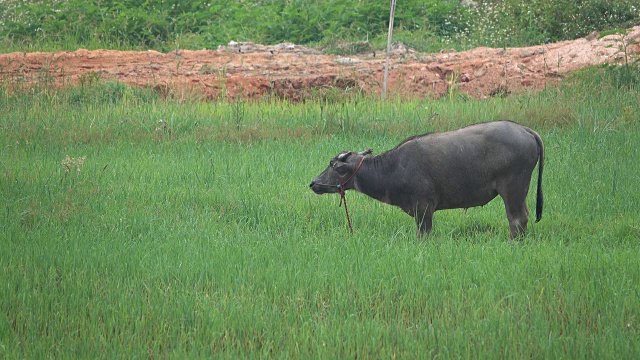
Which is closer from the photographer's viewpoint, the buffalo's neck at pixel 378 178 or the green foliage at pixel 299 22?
the buffalo's neck at pixel 378 178

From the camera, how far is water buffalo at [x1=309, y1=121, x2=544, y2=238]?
673cm

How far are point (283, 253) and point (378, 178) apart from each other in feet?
4.39

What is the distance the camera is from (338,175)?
7.36 metres

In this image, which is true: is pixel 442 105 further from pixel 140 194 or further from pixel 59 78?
pixel 59 78

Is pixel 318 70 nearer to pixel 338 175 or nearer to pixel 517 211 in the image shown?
pixel 338 175

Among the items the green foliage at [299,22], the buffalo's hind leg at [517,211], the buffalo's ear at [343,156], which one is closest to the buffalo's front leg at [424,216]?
the buffalo's hind leg at [517,211]

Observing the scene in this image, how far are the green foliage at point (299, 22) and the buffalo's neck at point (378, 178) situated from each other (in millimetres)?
A: 11015

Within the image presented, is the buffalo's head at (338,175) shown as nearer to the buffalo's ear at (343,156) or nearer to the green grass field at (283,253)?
the buffalo's ear at (343,156)

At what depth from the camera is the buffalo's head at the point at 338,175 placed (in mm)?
7320

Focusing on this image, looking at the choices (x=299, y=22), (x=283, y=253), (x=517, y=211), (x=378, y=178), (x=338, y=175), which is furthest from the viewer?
(x=299, y=22)

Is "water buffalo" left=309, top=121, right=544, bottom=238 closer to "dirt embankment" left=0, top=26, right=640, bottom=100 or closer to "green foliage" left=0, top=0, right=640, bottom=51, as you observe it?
"dirt embankment" left=0, top=26, right=640, bottom=100

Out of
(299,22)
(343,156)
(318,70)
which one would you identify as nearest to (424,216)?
(343,156)

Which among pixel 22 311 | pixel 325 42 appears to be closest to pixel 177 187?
pixel 22 311

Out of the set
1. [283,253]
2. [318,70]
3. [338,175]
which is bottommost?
[283,253]
